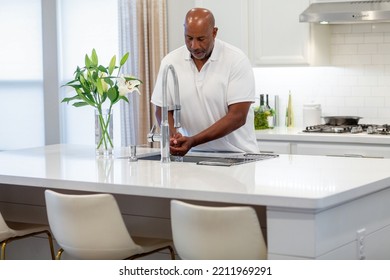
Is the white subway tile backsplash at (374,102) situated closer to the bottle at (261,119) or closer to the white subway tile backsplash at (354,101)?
the white subway tile backsplash at (354,101)

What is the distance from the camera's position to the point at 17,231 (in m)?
4.05

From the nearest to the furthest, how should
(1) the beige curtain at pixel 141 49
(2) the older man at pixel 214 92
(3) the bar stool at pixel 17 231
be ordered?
(3) the bar stool at pixel 17 231 → (2) the older man at pixel 214 92 → (1) the beige curtain at pixel 141 49

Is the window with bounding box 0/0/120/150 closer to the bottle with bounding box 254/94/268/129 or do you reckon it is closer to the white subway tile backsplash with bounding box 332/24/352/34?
the bottle with bounding box 254/94/268/129

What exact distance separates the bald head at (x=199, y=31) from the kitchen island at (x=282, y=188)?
2.47ft

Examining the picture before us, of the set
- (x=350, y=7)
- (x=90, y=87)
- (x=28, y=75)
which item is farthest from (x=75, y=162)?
Answer: (x=28, y=75)

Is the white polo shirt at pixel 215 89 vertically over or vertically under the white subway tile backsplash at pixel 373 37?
under

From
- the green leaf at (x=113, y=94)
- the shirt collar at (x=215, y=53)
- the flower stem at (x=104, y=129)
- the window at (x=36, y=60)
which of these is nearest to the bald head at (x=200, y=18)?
the shirt collar at (x=215, y=53)

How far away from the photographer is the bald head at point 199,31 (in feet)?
14.7

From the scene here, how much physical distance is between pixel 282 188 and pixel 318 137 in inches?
104

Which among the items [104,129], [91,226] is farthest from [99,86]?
[91,226]

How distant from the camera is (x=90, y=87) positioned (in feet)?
14.4

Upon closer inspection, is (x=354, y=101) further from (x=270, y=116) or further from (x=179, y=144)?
(x=179, y=144)
